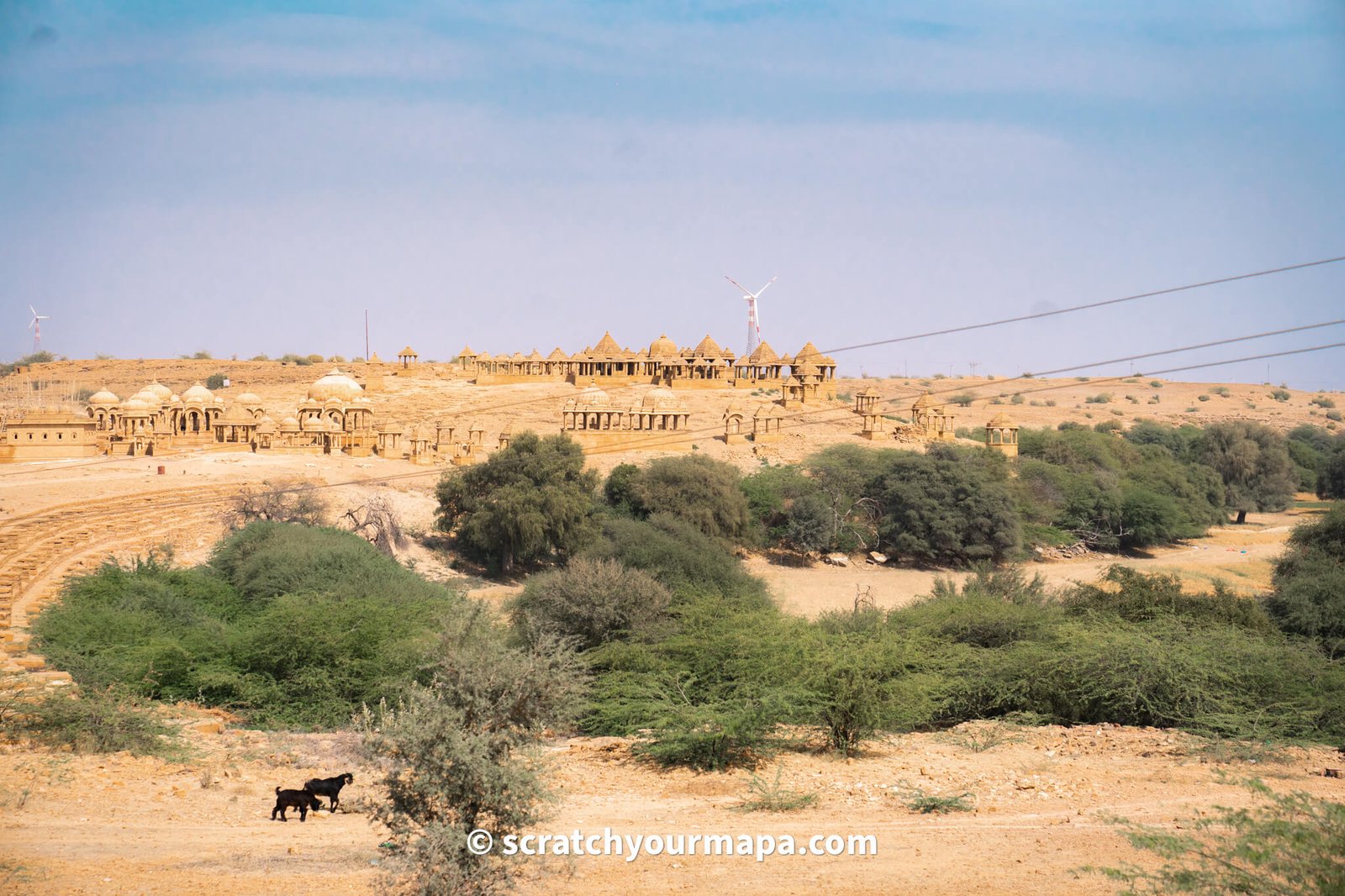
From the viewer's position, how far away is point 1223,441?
55.7m

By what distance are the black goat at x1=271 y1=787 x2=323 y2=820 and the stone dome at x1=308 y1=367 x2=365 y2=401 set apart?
128 ft

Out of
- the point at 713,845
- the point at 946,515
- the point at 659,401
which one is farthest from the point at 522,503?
the point at 713,845

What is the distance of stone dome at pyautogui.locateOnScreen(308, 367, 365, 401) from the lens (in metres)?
50.1

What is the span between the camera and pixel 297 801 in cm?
1116

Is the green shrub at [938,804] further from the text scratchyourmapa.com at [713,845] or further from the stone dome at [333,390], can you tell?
the stone dome at [333,390]

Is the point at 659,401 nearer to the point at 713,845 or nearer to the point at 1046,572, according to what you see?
the point at 1046,572

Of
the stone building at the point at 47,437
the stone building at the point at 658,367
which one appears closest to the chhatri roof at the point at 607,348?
the stone building at the point at 658,367

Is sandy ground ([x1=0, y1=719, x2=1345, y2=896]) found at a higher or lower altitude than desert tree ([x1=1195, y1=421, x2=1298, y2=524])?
lower

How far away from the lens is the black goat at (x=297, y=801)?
11156 mm

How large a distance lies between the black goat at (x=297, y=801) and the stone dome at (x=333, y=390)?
1539 inches

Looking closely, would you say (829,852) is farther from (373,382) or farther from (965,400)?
(965,400)

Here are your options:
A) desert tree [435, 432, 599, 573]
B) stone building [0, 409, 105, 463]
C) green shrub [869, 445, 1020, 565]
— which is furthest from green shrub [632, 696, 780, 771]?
stone building [0, 409, 105, 463]

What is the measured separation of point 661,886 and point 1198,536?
41912mm

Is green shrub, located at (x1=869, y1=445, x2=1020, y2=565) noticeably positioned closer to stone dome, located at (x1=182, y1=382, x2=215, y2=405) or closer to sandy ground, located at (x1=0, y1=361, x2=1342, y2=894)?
sandy ground, located at (x1=0, y1=361, x2=1342, y2=894)
